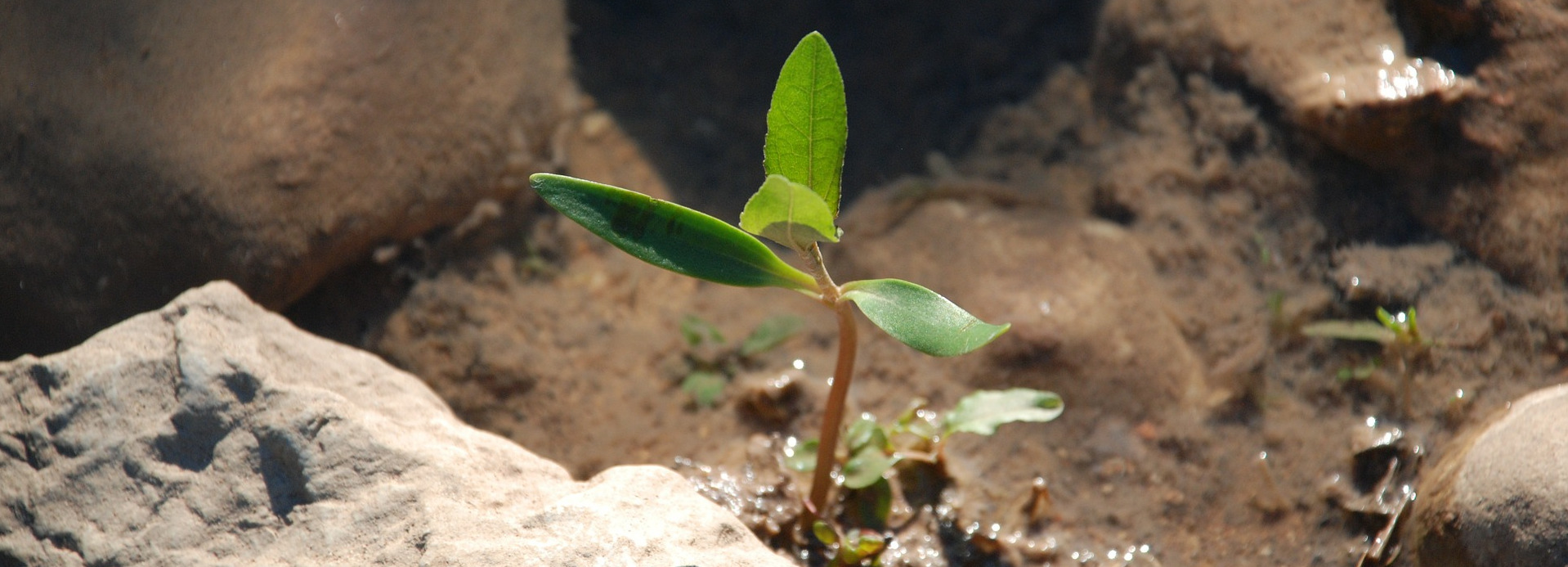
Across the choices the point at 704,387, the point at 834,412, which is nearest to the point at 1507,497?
the point at 834,412

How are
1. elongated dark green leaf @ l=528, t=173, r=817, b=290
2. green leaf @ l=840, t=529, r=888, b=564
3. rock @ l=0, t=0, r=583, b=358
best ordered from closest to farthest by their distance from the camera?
elongated dark green leaf @ l=528, t=173, r=817, b=290, green leaf @ l=840, t=529, r=888, b=564, rock @ l=0, t=0, r=583, b=358

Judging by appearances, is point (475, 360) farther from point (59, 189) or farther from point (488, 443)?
point (59, 189)

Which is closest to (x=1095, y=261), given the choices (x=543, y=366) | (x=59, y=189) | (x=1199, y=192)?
(x=1199, y=192)

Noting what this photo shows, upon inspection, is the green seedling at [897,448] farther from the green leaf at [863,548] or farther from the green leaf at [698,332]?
the green leaf at [698,332]

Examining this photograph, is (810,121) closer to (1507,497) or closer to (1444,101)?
(1507,497)

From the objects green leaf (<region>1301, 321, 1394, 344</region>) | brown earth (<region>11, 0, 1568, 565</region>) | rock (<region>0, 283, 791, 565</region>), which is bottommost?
green leaf (<region>1301, 321, 1394, 344</region>)

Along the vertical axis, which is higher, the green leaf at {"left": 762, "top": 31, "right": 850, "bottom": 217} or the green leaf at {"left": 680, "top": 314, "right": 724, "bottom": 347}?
the green leaf at {"left": 762, "top": 31, "right": 850, "bottom": 217}

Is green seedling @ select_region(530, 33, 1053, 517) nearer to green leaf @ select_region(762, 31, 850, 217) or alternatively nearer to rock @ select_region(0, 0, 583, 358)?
green leaf @ select_region(762, 31, 850, 217)

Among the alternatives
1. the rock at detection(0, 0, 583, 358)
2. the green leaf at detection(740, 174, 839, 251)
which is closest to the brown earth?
the rock at detection(0, 0, 583, 358)

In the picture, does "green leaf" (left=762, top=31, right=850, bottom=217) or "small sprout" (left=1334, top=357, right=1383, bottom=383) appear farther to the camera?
"small sprout" (left=1334, top=357, right=1383, bottom=383)
